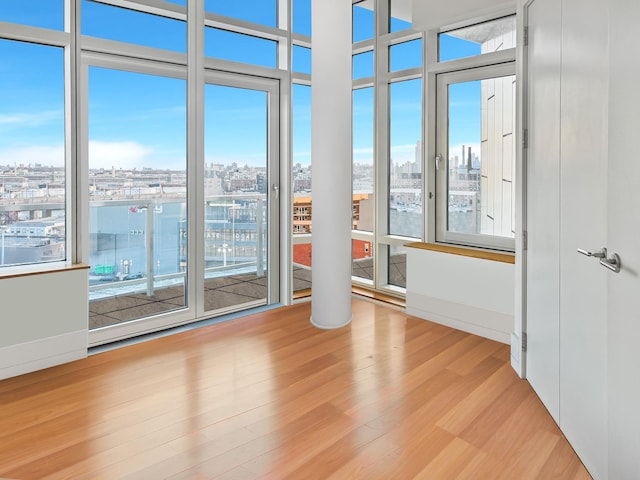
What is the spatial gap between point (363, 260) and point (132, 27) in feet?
10.4

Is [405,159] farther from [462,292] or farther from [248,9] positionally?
[248,9]

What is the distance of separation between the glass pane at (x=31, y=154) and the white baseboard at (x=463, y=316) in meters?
2.97

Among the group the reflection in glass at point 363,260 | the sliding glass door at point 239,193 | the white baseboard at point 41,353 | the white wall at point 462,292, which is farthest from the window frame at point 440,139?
the white baseboard at point 41,353

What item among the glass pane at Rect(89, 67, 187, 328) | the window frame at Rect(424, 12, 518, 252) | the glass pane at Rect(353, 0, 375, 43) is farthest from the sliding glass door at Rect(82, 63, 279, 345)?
the window frame at Rect(424, 12, 518, 252)

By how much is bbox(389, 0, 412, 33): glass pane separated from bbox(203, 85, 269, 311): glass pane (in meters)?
1.48

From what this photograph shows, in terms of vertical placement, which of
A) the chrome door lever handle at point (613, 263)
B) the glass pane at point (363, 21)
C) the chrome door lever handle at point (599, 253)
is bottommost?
the chrome door lever handle at point (613, 263)

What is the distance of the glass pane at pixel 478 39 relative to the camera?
3896mm

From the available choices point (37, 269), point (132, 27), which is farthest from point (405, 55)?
point (37, 269)

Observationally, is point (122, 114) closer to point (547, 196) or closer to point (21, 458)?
point (21, 458)

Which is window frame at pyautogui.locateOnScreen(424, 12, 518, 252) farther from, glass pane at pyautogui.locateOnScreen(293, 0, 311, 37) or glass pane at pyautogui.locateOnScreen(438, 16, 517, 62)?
glass pane at pyautogui.locateOnScreen(293, 0, 311, 37)

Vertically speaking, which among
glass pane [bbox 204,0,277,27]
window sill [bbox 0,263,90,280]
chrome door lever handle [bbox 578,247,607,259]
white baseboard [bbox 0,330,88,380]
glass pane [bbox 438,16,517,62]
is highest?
glass pane [bbox 204,0,277,27]

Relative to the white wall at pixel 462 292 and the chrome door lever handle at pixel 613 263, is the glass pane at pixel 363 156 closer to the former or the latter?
the white wall at pixel 462 292

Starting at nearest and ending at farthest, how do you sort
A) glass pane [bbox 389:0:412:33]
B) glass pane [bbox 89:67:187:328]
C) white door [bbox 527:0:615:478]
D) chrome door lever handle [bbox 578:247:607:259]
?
chrome door lever handle [bbox 578:247:607:259], white door [bbox 527:0:615:478], glass pane [bbox 89:67:187:328], glass pane [bbox 389:0:412:33]

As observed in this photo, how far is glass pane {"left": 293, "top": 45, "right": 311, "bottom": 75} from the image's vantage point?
4.75 metres
